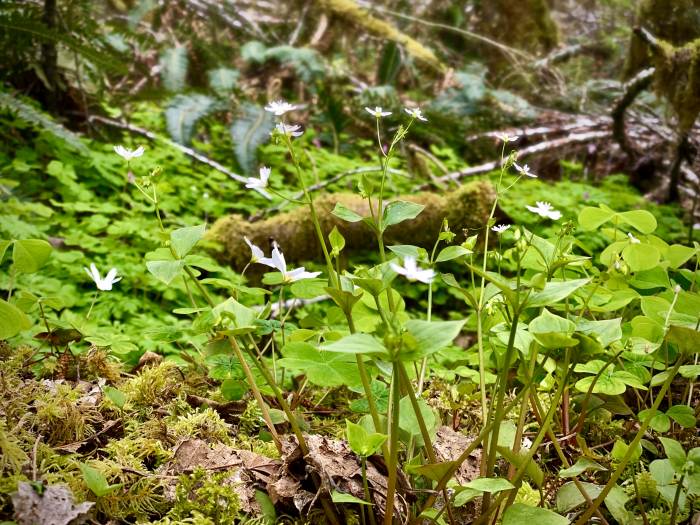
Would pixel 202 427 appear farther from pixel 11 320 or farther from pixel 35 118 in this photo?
pixel 35 118

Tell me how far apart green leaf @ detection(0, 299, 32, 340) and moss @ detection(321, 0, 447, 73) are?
5.88 metres

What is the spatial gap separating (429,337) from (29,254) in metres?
0.93

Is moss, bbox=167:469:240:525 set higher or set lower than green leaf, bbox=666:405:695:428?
lower

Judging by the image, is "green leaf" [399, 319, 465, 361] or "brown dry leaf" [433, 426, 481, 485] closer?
"green leaf" [399, 319, 465, 361]

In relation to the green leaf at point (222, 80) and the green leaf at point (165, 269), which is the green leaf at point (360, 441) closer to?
the green leaf at point (165, 269)

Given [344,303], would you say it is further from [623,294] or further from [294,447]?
[623,294]

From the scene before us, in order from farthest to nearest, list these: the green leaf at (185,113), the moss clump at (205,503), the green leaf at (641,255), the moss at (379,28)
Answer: the moss at (379,28)
the green leaf at (185,113)
the green leaf at (641,255)
the moss clump at (205,503)

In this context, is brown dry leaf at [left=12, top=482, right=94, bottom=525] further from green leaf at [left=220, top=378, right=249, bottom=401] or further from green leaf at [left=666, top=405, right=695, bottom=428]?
green leaf at [left=666, top=405, right=695, bottom=428]

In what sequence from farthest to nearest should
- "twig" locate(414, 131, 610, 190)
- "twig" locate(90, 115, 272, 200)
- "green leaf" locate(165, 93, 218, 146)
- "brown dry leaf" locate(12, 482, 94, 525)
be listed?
"twig" locate(414, 131, 610, 190)
"green leaf" locate(165, 93, 218, 146)
"twig" locate(90, 115, 272, 200)
"brown dry leaf" locate(12, 482, 94, 525)

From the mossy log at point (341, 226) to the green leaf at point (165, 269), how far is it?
2.30m

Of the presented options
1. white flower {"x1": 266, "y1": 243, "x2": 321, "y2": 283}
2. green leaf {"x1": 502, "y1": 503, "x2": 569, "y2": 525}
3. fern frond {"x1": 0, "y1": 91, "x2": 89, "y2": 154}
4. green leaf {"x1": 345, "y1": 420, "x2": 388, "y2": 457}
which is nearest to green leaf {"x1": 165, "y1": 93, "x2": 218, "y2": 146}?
fern frond {"x1": 0, "y1": 91, "x2": 89, "y2": 154}

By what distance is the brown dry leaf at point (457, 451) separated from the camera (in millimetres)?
1157

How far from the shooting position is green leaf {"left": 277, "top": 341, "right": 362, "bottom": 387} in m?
1.09

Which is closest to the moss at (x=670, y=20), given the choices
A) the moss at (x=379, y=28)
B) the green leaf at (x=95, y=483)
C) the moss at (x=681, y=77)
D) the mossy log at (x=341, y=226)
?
the moss at (x=681, y=77)
